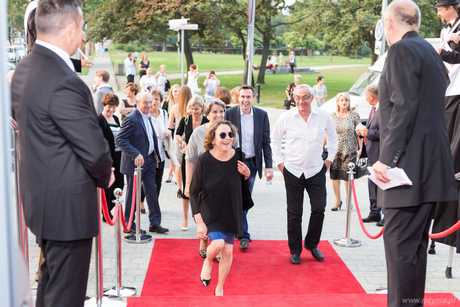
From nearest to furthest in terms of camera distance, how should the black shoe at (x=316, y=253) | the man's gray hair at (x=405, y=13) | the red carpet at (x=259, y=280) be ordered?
1. the man's gray hair at (x=405, y=13)
2. the red carpet at (x=259, y=280)
3. the black shoe at (x=316, y=253)

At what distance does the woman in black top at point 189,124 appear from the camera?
24.4ft

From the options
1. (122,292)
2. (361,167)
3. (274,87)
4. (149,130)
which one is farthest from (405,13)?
(274,87)

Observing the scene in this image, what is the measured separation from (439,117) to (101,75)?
7.14 m

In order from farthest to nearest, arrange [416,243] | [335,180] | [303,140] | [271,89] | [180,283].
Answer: [271,89]
[335,180]
[303,140]
[180,283]
[416,243]

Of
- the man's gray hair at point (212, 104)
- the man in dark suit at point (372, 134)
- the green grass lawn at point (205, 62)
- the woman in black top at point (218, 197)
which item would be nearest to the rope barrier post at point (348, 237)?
the man in dark suit at point (372, 134)

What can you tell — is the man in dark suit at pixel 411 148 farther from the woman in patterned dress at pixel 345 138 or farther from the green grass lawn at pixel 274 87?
the green grass lawn at pixel 274 87

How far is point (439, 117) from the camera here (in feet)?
11.2

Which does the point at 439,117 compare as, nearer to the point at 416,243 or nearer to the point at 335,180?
the point at 416,243

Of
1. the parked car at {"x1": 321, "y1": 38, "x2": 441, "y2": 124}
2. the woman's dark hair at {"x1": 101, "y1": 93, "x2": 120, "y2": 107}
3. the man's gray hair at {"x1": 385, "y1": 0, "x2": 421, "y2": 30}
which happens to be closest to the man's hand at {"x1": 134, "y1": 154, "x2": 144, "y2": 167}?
the woman's dark hair at {"x1": 101, "y1": 93, "x2": 120, "y2": 107}

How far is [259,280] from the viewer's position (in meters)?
5.84

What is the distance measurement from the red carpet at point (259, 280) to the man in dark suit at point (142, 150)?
614 mm

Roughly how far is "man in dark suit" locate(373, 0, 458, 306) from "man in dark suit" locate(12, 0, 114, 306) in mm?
1855

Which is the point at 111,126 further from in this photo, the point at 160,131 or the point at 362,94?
the point at 362,94

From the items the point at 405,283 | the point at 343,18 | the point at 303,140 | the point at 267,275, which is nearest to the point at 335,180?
the point at 303,140
